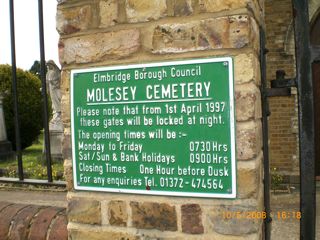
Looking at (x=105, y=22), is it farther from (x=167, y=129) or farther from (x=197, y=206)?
(x=197, y=206)

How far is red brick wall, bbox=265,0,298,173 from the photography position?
7461 mm

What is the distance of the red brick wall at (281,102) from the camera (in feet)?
24.5

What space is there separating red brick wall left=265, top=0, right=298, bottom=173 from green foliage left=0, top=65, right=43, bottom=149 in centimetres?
838

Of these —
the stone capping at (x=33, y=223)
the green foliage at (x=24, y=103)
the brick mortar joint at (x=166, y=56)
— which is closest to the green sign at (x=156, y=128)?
the brick mortar joint at (x=166, y=56)

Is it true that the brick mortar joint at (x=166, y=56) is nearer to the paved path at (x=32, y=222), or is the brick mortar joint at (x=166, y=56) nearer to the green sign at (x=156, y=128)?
the green sign at (x=156, y=128)

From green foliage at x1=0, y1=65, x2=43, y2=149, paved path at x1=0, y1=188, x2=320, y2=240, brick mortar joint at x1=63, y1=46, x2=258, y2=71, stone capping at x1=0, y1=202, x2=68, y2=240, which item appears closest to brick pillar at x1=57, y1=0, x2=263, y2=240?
brick mortar joint at x1=63, y1=46, x2=258, y2=71

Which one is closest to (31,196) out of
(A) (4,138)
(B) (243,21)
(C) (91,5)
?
(A) (4,138)

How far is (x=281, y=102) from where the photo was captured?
7.49 meters

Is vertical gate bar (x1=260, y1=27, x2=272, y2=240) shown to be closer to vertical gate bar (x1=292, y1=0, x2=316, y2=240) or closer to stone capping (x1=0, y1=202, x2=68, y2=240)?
vertical gate bar (x1=292, y1=0, x2=316, y2=240)

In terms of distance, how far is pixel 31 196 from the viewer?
289 inches

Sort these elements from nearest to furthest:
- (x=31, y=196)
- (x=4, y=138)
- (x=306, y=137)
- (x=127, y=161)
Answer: (x=306, y=137) < (x=127, y=161) < (x=31, y=196) < (x=4, y=138)

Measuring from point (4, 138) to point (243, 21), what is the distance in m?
11.4

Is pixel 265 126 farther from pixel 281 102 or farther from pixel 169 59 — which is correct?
pixel 281 102

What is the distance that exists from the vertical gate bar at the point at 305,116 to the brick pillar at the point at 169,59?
0.63 ft
